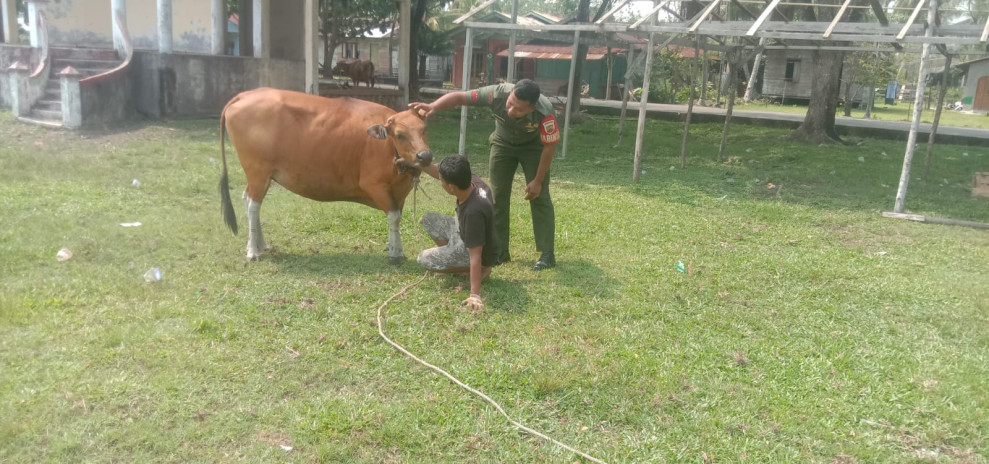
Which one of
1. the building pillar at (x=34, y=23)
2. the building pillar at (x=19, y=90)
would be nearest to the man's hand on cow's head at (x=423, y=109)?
the building pillar at (x=19, y=90)

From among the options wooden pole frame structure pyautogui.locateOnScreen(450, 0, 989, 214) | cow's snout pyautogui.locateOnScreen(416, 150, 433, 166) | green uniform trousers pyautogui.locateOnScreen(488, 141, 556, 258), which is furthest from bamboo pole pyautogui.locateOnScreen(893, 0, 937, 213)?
cow's snout pyautogui.locateOnScreen(416, 150, 433, 166)

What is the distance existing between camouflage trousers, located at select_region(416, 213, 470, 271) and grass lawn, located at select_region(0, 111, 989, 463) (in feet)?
0.70

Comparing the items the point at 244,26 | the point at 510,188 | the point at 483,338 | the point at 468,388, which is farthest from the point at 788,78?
the point at 468,388

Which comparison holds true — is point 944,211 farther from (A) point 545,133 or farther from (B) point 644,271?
(A) point 545,133

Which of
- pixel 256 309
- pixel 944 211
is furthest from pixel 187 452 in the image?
pixel 944 211

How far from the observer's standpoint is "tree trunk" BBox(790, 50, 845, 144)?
15.4 m

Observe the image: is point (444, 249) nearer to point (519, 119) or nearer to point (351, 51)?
point (519, 119)

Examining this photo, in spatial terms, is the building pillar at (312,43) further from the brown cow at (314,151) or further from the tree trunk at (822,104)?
the tree trunk at (822,104)

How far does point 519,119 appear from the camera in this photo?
553 centimetres

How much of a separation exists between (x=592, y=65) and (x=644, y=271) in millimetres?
30291

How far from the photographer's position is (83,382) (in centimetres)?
361

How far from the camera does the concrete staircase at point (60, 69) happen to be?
40.3ft

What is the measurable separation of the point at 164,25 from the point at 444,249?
36.1ft

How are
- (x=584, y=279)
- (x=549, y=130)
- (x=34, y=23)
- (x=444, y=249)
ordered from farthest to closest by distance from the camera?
(x=34, y=23), (x=584, y=279), (x=549, y=130), (x=444, y=249)
